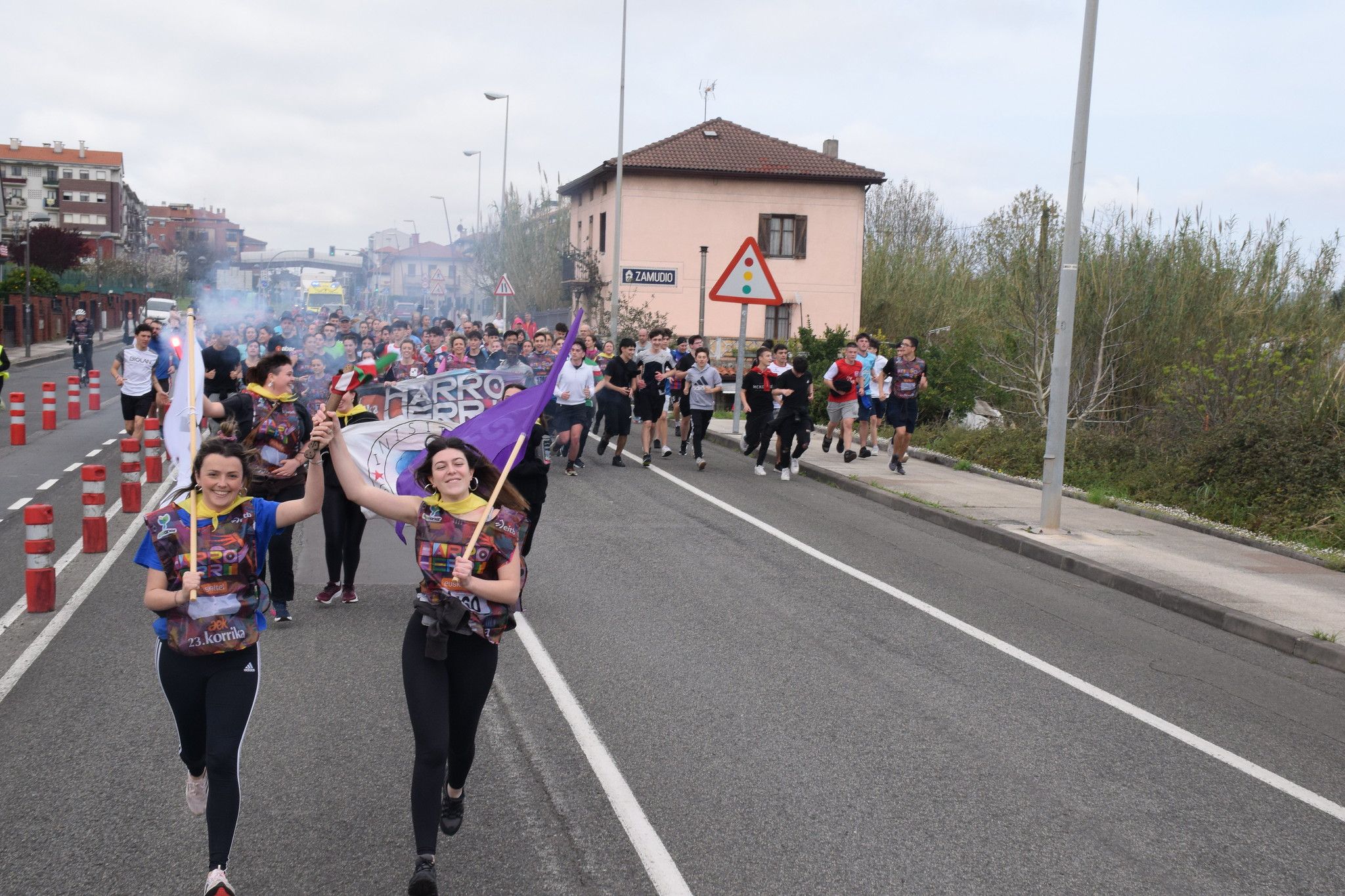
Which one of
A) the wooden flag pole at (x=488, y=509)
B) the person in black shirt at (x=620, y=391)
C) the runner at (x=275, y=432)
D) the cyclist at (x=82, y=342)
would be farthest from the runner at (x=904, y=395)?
the cyclist at (x=82, y=342)

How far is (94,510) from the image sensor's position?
34.5 feet

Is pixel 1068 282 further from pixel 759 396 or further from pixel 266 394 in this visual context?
pixel 266 394

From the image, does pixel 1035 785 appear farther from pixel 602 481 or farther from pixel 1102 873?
pixel 602 481

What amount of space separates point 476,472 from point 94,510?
22.8ft

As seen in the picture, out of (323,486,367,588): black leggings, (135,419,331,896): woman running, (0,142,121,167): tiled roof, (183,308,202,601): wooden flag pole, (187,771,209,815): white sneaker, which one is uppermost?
(0,142,121,167): tiled roof

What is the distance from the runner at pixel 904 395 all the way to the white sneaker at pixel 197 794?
543 inches

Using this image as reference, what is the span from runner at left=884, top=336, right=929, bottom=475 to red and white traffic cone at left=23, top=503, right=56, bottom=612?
11.7m

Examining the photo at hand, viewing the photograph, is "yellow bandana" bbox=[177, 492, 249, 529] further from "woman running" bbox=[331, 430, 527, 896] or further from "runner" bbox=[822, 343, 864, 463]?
"runner" bbox=[822, 343, 864, 463]

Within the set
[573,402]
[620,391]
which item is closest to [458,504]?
[573,402]

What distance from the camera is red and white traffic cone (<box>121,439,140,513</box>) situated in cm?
1297

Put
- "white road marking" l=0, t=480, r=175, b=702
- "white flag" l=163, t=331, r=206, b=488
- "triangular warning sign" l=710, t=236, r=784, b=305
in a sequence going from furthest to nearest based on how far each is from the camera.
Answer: "triangular warning sign" l=710, t=236, r=784, b=305, "white road marking" l=0, t=480, r=175, b=702, "white flag" l=163, t=331, r=206, b=488

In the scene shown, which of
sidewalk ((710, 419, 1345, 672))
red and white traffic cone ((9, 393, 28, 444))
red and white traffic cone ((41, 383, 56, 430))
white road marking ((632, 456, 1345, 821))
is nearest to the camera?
white road marking ((632, 456, 1345, 821))

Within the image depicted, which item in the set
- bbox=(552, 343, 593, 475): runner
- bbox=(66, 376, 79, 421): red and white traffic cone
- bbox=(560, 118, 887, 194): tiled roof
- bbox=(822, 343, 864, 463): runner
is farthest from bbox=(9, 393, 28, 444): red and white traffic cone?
bbox=(560, 118, 887, 194): tiled roof

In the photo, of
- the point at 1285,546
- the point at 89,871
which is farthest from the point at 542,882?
the point at 1285,546
